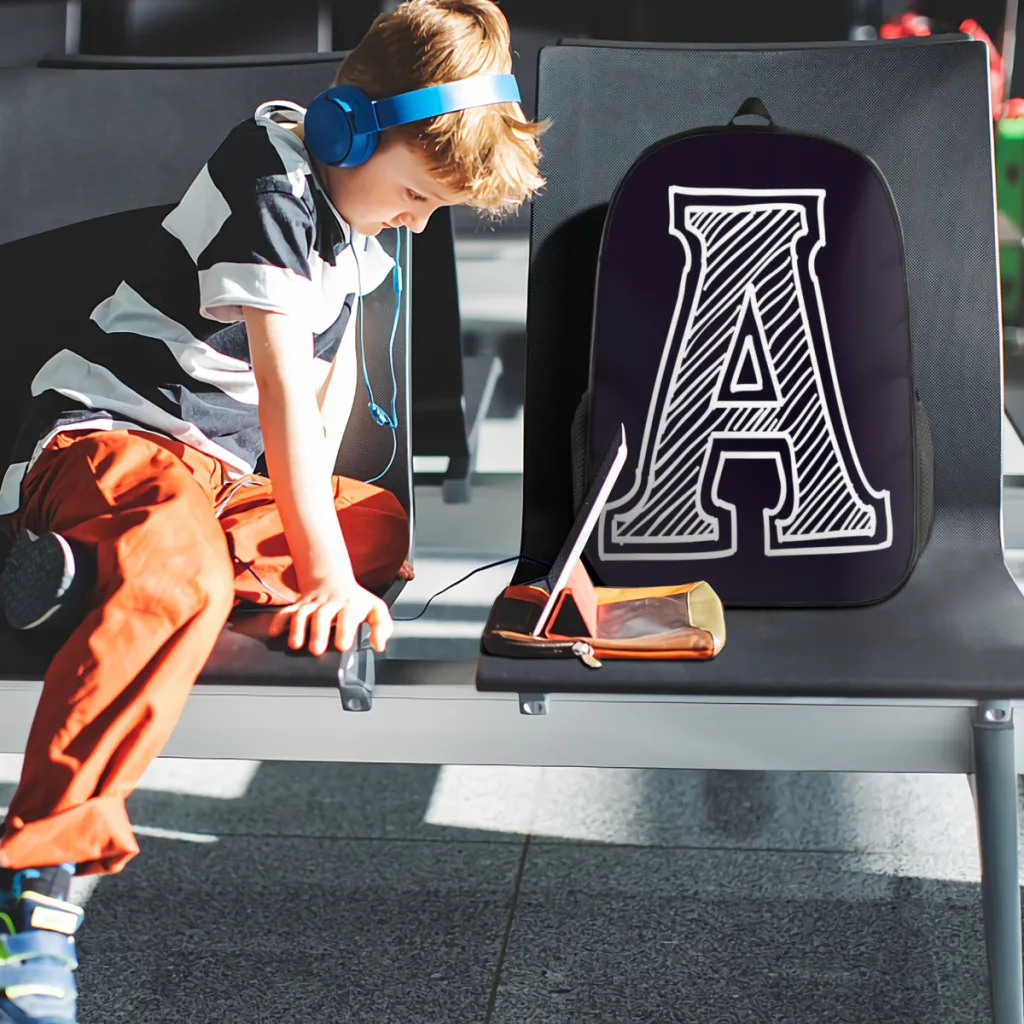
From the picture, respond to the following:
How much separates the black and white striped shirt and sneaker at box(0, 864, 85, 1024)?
40 centimetres

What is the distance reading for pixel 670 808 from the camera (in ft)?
4.90

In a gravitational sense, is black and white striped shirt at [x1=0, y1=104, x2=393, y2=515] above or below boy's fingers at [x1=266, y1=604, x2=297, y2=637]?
above

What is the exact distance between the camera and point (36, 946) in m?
0.88

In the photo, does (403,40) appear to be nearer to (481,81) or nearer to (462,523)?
(481,81)

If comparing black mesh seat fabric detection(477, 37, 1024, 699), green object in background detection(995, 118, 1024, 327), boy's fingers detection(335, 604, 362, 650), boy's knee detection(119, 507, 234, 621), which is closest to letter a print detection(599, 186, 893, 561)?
black mesh seat fabric detection(477, 37, 1024, 699)

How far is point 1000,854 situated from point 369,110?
30.9 inches

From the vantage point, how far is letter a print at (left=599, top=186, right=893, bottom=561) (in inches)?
46.4

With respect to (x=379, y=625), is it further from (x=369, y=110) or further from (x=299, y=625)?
(x=369, y=110)

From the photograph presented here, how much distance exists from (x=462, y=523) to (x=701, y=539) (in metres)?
0.52

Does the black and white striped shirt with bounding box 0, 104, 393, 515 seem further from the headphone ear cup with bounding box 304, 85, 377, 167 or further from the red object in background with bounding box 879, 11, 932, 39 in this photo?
the red object in background with bounding box 879, 11, 932, 39

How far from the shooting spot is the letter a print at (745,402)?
118 cm

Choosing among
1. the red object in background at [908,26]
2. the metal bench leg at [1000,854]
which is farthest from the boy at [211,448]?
the red object in background at [908,26]

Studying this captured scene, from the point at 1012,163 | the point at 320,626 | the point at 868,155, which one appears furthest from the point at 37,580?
the point at 1012,163

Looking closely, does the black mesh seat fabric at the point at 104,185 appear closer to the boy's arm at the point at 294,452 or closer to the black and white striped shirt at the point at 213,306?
the black and white striped shirt at the point at 213,306
